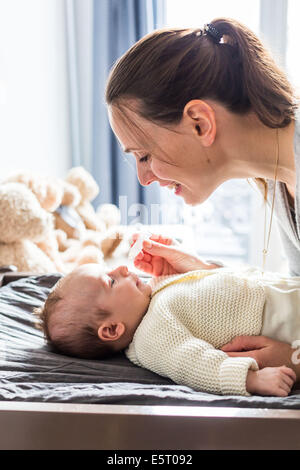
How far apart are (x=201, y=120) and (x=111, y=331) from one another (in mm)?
487

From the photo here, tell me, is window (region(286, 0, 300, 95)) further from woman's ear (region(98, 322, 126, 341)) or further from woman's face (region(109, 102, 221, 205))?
woman's ear (region(98, 322, 126, 341))

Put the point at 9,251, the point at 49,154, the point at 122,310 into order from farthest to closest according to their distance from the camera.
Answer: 1. the point at 49,154
2. the point at 9,251
3. the point at 122,310

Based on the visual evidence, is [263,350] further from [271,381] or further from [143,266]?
[143,266]

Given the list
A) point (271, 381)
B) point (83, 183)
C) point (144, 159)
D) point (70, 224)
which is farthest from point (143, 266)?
point (83, 183)

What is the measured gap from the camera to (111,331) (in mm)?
1142

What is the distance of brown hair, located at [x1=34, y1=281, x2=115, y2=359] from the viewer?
111 centimetres

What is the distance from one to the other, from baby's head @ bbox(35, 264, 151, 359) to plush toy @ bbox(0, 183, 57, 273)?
18.8 inches

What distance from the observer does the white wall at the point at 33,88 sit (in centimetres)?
239

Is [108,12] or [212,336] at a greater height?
[108,12]

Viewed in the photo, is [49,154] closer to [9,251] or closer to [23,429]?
[9,251]

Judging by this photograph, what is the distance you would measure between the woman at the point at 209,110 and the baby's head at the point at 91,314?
243 millimetres

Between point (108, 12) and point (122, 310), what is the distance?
2.44 meters
